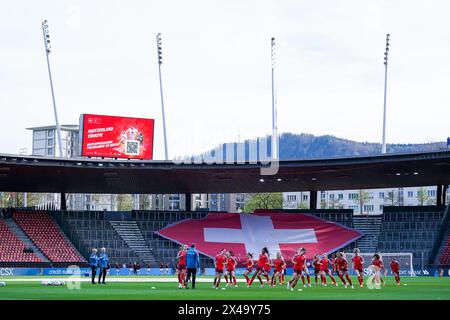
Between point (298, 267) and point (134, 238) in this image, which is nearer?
point (298, 267)

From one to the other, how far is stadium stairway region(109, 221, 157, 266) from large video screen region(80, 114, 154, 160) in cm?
1078

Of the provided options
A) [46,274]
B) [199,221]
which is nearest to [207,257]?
[199,221]

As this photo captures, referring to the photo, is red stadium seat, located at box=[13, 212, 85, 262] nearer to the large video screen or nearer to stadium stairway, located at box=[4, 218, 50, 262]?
stadium stairway, located at box=[4, 218, 50, 262]

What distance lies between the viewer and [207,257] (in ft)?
242

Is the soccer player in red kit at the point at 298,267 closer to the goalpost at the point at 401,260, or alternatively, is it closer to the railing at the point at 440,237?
the goalpost at the point at 401,260

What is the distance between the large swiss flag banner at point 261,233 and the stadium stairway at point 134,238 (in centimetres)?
231

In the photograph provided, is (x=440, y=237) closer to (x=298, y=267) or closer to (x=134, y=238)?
(x=134, y=238)

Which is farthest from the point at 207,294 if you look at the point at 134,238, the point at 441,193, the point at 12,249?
the point at 441,193

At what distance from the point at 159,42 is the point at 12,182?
61.4 ft

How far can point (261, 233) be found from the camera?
77188 mm

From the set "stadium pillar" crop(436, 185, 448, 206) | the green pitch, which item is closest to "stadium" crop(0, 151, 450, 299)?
"stadium pillar" crop(436, 185, 448, 206)

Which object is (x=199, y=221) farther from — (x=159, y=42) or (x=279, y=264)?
(x=279, y=264)

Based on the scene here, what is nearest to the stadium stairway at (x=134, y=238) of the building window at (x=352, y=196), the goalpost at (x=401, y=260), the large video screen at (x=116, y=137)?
the large video screen at (x=116, y=137)

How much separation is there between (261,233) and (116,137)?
18.1m
